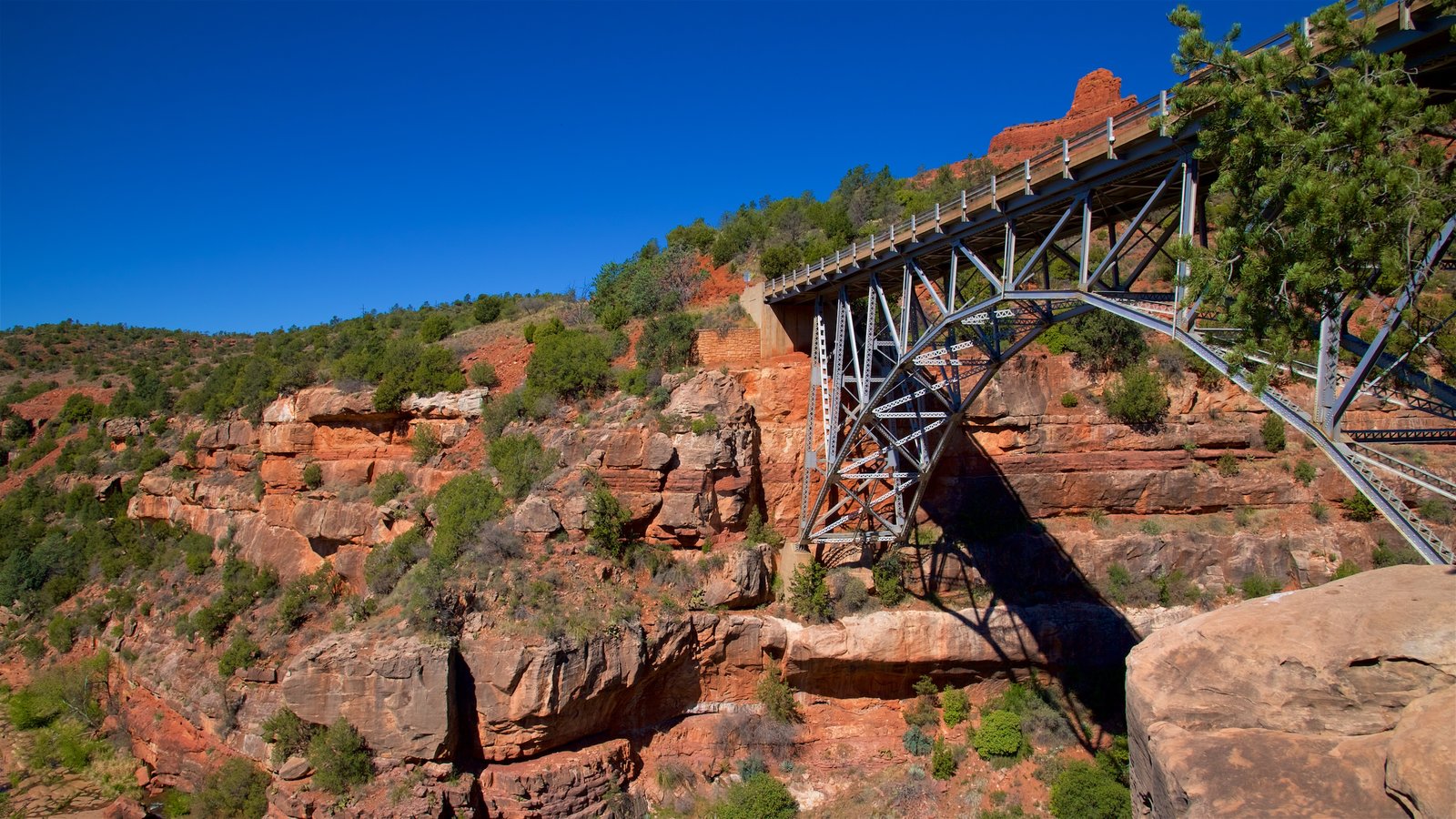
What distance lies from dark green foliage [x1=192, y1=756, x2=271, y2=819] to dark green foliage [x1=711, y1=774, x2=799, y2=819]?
11.4 m

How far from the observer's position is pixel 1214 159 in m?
10.5

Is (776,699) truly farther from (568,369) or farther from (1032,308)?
(568,369)

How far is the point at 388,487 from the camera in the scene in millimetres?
24828

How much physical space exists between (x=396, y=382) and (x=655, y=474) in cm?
1112

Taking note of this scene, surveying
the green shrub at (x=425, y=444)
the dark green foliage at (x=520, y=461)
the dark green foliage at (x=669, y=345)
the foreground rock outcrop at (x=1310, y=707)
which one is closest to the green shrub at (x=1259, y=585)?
the foreground rock outcrop at (x=1310, y=707)

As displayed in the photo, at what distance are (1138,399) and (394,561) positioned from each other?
22.1 meters

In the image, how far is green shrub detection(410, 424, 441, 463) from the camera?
2558 centimetres

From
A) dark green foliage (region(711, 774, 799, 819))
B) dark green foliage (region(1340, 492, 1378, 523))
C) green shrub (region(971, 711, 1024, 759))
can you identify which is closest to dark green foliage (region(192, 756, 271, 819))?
dark green foliage (region(711, 774, 799, 819))

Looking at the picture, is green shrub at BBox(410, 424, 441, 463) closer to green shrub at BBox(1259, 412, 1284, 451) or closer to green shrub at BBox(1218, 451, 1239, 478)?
green shrub at BBox(1218, 451, 1239, 478)

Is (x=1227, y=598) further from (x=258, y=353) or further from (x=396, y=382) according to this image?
(x=258, y=353)

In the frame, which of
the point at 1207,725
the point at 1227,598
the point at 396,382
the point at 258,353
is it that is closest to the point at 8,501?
the point at 258,353

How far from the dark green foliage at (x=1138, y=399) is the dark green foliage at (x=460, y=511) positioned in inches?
727

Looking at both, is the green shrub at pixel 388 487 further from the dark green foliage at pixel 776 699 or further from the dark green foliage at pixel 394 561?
the dark green foliage at pixel 776 699

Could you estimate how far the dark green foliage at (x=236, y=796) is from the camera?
757 inches
